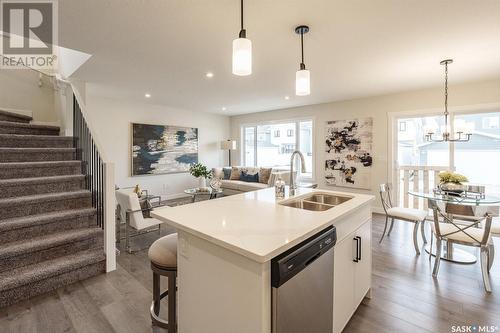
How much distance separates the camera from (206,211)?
158cm

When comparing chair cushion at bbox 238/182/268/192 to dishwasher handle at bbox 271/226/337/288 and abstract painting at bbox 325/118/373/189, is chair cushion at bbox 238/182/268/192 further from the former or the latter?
dishwasher handle at bbox 271/226/337/288

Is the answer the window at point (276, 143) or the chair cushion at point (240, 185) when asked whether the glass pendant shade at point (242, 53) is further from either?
the window at point (276, 143)

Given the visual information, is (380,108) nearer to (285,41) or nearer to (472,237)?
(472,237)

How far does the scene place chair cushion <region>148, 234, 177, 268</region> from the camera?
4.93 ft

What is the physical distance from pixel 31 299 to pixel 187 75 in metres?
3.17

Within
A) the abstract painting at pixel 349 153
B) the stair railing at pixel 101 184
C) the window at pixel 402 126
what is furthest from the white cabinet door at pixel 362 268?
the window at pixel 402 126

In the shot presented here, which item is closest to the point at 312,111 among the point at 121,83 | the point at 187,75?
the point at 187,75

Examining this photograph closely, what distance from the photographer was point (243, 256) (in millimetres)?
1035

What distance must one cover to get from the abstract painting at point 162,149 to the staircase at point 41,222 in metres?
2.28

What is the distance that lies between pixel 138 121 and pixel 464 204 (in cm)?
597

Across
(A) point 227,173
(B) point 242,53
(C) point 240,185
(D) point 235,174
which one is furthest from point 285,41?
(A) point 227,173

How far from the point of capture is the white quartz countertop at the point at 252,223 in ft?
3.37

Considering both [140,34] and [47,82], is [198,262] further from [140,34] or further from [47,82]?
[47,82]

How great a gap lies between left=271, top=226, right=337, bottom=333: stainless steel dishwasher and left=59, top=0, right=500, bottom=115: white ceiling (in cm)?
183
